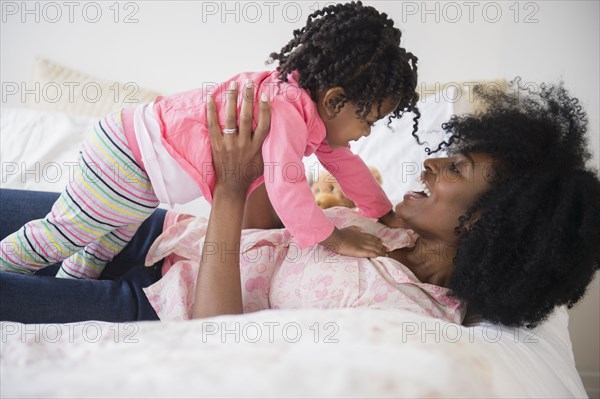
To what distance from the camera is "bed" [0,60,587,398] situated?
514 millimetres

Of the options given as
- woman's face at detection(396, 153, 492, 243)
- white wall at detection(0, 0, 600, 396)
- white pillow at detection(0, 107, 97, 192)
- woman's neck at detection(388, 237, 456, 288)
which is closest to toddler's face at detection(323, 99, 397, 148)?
woman's face at detection(396, 153, 492, 243)

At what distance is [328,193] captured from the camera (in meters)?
1.55

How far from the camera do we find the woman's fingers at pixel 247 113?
1.06 meters

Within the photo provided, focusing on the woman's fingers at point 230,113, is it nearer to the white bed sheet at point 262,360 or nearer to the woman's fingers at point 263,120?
the woman's fingers at point 263,120

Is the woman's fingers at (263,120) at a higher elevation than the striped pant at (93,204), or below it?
higher

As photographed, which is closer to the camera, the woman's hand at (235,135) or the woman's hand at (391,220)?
the woman's hand at (235,135)

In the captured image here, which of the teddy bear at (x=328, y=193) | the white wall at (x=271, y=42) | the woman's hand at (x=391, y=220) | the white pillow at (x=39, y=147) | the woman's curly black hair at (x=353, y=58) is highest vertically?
the white wall at (x=271, y=42)

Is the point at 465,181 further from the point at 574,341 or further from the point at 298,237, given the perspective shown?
the point at 574,341

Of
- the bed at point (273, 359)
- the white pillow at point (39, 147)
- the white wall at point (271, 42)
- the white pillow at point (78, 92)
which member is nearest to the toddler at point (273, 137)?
the bed at point (273, 359)

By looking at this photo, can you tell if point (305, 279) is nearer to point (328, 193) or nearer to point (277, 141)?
point (277, 141)

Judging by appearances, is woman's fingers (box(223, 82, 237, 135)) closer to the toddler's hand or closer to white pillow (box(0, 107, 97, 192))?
the toddler's hand

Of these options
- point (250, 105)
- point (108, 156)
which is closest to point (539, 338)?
point (250, 105)

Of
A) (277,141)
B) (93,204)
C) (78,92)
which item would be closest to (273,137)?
(277,141)

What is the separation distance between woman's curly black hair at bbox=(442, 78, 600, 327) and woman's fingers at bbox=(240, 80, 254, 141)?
1.40ft
